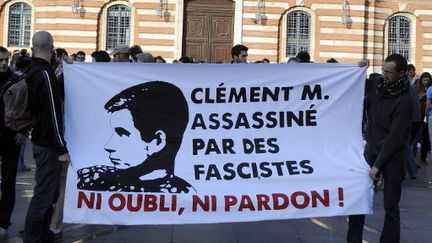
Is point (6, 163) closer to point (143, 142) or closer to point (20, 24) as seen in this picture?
point (143, 142)

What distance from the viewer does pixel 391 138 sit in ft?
20.6

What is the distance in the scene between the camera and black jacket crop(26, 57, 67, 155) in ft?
19.4

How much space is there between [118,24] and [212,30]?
3.86 m

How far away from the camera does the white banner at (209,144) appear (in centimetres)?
612

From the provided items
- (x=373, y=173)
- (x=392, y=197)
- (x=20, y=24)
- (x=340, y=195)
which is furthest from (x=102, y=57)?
(x=20, y=24)

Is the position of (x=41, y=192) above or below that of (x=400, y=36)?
below

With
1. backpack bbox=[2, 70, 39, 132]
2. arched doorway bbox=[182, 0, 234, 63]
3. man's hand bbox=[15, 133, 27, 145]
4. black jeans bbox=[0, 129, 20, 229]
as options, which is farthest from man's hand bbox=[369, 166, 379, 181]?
arched doorway bbox=[182, 0, 234, 63]

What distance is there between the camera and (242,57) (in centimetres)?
1009

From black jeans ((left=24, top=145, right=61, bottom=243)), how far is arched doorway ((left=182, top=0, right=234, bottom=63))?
21.8 meters

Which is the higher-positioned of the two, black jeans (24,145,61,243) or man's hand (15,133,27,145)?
man's hand (15,133,27,145)

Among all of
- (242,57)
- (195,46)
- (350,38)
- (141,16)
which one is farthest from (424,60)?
(242,57)

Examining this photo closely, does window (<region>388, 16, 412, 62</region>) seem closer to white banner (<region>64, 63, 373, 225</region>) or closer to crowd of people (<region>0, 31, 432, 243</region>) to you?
crowd of people (<region>0, 31, 432, 243</region>)

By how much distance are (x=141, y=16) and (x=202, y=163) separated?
70.9ft

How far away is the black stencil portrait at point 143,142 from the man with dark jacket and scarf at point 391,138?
1839 millimetres
